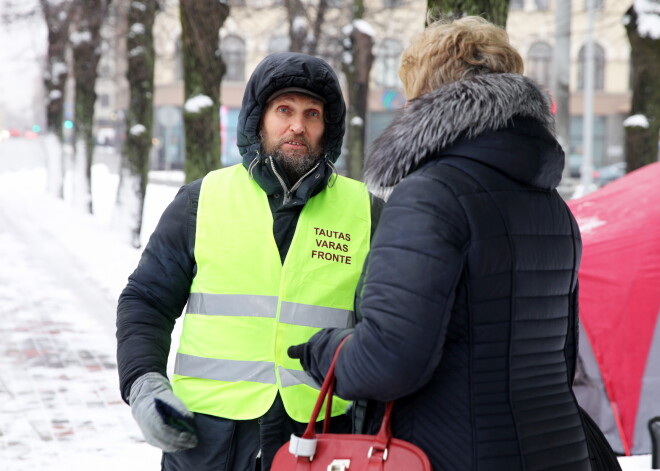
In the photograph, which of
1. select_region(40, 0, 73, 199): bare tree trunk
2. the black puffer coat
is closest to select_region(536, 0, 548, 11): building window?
select_region(40, 0, 73, 199): bare tree trunk

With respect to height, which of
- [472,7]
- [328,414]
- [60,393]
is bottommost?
[60,393]

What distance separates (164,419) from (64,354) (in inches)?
258

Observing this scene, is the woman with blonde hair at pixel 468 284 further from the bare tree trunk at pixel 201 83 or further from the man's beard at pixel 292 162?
the bare tree trunk at pixel 201 83

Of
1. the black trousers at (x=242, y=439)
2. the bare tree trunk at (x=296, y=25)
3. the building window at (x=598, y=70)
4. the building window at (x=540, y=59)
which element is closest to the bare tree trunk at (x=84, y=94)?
the bare tree trunk at (x=296, y=25)

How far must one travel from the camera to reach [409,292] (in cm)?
207

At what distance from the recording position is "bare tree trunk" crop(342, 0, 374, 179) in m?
19.6

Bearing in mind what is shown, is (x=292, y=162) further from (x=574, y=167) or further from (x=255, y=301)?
(x=574, y=167)

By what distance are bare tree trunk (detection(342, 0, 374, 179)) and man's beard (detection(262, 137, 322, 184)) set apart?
53.9 ft

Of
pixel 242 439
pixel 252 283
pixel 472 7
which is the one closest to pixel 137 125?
pixel 472 7

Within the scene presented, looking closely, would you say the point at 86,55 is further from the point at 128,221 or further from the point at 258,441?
the point at 258,441

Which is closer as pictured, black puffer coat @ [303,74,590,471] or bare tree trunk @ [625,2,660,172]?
black puffer coat @ [303,74,590,471]

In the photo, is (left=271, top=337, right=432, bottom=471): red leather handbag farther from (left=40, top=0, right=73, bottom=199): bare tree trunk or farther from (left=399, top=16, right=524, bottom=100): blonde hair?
(left=40, top=0, right=73, bottom=199): bare tree trunk

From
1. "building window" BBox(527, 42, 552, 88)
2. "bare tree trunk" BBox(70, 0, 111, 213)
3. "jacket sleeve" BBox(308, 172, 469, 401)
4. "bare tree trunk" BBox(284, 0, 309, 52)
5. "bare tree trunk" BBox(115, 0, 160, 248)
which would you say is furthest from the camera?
"building window" BBox(527, 42, 552, 88)

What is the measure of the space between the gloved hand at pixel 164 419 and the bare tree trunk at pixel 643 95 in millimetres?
9553
